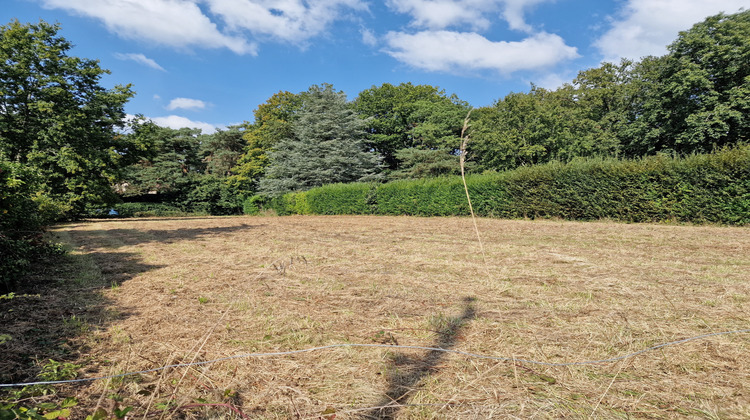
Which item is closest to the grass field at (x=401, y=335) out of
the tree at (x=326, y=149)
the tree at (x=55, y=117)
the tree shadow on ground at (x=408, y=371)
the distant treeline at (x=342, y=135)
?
the tree shadow on ground at (x=408, y=371)

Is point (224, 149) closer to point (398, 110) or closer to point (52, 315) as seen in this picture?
point (398, 110)

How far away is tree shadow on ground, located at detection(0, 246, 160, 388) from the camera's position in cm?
242

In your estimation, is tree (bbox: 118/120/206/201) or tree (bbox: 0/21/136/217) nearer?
tree (bbox: 0/21/136/217)

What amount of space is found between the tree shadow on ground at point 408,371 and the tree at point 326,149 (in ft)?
92.2

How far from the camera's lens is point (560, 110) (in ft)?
91.3

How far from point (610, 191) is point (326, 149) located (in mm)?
22521

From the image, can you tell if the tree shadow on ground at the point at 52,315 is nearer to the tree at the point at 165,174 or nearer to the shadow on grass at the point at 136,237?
the shadow on grass at the point at 136,237

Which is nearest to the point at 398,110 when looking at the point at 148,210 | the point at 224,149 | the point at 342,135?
the point at 342,135

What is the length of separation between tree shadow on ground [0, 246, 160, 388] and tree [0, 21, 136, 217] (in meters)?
15.7

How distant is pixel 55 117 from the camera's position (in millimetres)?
17562

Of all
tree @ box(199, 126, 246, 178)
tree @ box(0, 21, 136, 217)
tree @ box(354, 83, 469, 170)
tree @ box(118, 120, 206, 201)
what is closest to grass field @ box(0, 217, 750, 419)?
tree @ box(0, 21, 136, 217)

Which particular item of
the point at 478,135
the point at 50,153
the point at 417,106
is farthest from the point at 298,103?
the point at 50,153

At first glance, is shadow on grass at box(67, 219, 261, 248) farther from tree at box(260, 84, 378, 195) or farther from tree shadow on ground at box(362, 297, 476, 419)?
tree at box(260, 84, 378, 195)

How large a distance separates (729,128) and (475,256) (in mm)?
22225
